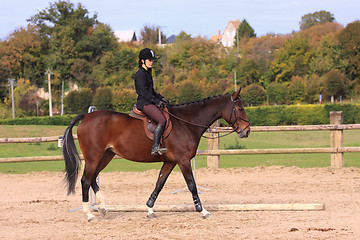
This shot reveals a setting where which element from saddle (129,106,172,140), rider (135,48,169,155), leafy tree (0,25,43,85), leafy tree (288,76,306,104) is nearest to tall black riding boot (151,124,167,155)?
rider (135,48,169,155)

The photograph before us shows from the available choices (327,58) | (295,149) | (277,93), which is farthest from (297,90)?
(295,149)

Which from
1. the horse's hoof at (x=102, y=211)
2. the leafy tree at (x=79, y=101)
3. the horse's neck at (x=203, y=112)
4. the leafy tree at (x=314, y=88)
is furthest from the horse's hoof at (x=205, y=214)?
the leafy tree at (x=79, y=101)

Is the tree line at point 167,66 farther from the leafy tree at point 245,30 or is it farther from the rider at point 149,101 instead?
the rider at point 149,101

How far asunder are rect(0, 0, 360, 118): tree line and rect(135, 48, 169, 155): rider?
126ft

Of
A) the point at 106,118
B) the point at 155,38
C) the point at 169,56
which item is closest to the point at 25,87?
the point at 169,56

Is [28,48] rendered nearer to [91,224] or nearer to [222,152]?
[222,152]

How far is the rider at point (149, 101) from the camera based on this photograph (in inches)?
255

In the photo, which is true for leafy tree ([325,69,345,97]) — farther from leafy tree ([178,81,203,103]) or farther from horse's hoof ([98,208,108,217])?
horse's hoof ([98,208,108,217])

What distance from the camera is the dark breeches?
652cm

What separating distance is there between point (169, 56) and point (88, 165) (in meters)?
53.6

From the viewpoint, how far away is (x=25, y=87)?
55000 mm

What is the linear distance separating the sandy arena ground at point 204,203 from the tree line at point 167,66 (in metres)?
34.4

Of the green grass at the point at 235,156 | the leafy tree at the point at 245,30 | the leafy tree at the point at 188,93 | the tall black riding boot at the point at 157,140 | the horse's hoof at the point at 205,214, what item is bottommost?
the green grass at the point at 235,156

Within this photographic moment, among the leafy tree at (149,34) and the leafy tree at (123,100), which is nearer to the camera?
the leafy tree at (123,100)
